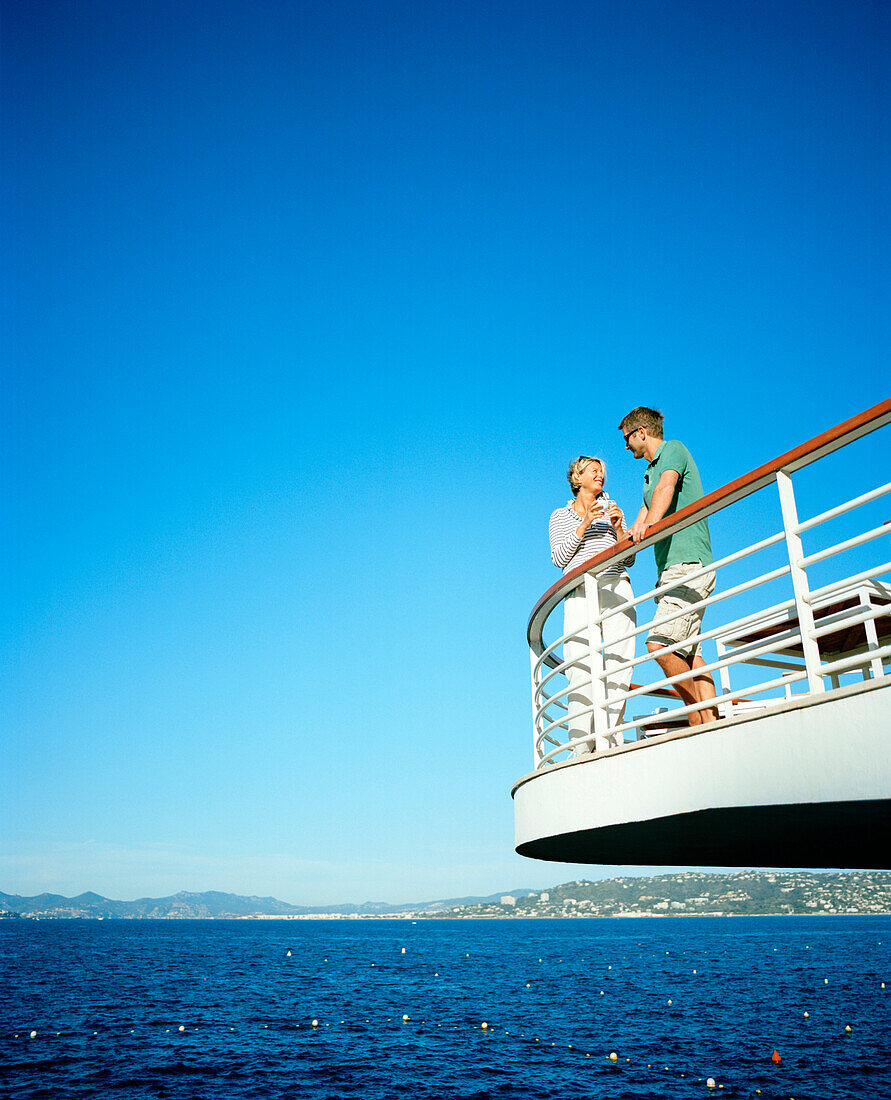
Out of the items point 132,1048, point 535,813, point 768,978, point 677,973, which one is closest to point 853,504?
point 535,813

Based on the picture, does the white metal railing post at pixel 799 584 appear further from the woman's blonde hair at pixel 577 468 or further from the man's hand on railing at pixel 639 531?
A: the woman's blonde hair at pixel 577 468

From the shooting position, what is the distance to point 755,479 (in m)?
3.59

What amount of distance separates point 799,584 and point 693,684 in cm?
101

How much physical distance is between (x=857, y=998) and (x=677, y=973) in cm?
2236

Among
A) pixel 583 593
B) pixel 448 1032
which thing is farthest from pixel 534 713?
pixel 448 1032

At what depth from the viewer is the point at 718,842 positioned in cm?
467

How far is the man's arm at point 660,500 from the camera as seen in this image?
4.37 m

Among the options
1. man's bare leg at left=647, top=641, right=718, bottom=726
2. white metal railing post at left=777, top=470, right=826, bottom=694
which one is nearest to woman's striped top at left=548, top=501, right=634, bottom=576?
man's bare leg at left=647, top=641, right=718, bottom=726

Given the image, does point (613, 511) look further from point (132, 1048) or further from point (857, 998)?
point (857, 998)

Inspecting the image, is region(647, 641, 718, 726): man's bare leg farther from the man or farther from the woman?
the woman

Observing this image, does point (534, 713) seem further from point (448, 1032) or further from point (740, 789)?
point (448, 1032)

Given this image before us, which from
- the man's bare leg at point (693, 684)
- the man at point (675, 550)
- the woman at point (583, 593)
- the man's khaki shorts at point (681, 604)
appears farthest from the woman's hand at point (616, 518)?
the man's bare leg at point (693, 684)

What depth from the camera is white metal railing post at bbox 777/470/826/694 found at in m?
3.10

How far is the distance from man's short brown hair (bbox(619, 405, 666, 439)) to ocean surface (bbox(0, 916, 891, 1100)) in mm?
21604
